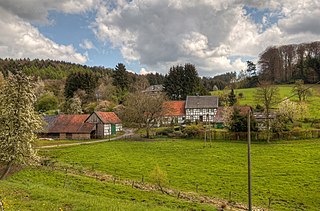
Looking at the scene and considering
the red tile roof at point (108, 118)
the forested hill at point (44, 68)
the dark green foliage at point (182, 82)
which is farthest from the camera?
the forested hill at point (44, 68)

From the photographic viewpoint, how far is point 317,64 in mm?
89000

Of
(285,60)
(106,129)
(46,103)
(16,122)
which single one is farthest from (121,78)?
(16,122)

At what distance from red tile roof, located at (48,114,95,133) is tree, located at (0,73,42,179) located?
3477 cm

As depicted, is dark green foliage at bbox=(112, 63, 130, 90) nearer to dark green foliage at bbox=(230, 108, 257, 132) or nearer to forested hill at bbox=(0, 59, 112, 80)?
forested hill at bbox=(0, 59, 112, 80)

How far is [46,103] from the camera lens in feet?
288

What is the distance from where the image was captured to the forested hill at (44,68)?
127 m

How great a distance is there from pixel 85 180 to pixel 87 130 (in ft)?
114

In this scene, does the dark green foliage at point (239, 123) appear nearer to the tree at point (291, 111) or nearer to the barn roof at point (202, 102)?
the tree at point (291, 111)

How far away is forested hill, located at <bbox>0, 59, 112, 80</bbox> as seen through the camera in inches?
4986

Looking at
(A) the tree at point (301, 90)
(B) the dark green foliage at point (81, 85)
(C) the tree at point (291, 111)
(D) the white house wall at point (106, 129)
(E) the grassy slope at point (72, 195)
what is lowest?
(E) the grassy slope at point (72, 195)

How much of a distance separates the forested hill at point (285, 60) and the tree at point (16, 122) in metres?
94.4

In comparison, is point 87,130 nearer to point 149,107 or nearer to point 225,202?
point 149,107

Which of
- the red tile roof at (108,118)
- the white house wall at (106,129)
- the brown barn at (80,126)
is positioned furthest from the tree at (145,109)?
the brown barn at (80,126)

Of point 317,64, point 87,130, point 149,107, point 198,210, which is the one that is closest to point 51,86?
point 87,130
